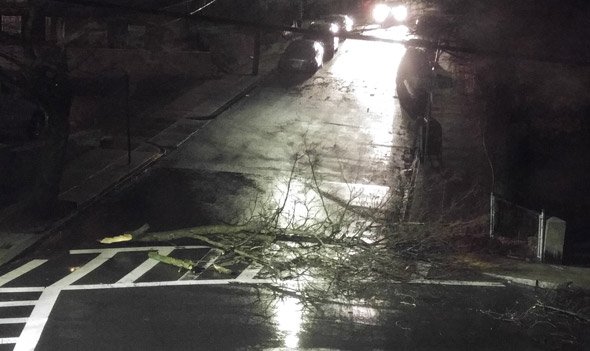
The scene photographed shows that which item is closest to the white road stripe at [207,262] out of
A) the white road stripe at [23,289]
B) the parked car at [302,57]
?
the white road stripe at [23,289]

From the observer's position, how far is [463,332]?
33.2 ft

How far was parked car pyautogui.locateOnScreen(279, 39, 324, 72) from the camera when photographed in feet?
101

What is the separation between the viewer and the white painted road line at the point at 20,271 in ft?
37.7

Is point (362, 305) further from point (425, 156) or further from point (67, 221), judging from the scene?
point (425, 156)

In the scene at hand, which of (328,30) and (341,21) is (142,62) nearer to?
(328,30)

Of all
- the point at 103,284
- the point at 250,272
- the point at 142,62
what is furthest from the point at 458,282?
the point at 142,62

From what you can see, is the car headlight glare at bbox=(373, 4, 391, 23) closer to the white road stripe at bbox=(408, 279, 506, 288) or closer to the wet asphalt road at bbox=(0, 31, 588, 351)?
the wet asphalt road at bbox=(0, 31, 588, 351)

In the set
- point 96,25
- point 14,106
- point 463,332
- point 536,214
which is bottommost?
point 463,332

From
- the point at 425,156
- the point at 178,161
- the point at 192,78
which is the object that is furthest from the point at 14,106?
the point at 425,156

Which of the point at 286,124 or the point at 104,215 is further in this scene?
the point at 286,124

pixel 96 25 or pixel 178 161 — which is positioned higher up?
pixel 96 25

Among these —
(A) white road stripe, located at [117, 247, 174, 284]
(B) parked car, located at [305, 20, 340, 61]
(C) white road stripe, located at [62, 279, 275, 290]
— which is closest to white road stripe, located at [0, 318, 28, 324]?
(C) white road stripe, located at [62, 279, 275, 290]

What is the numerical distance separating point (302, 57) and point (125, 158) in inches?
574

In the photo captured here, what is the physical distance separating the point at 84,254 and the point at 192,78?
660 inches
